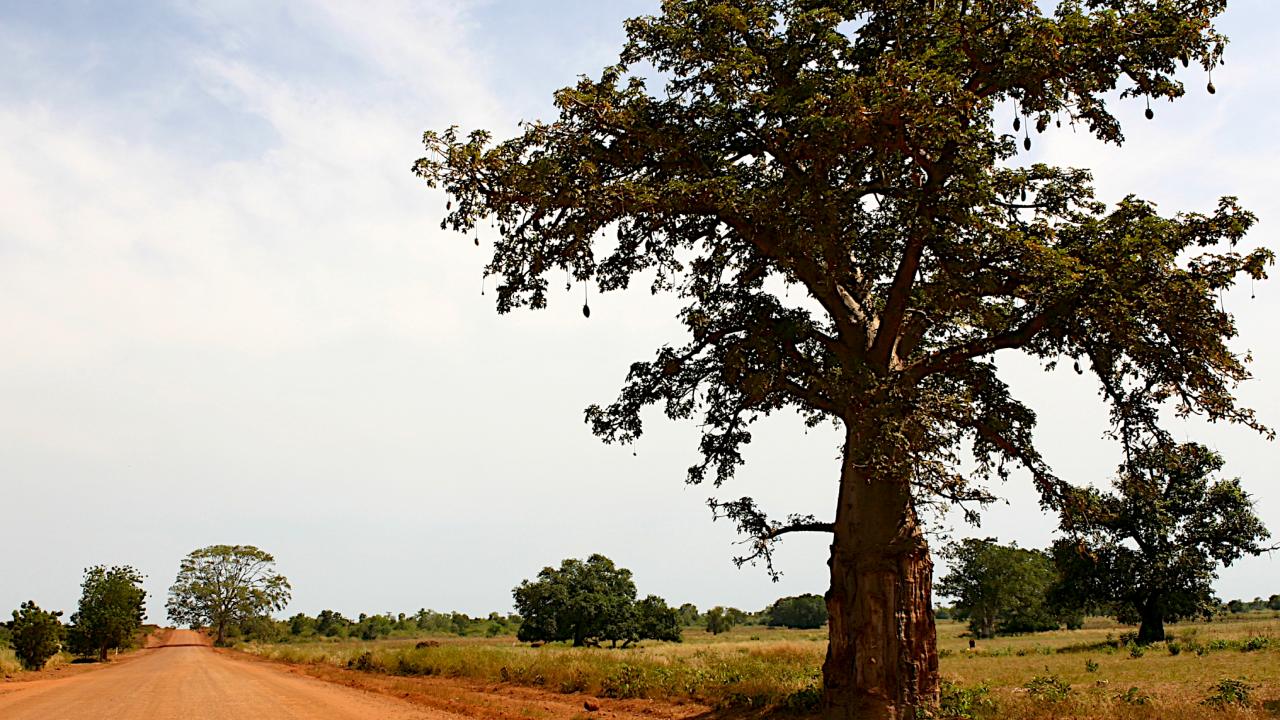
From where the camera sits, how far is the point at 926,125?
11031 millimetres

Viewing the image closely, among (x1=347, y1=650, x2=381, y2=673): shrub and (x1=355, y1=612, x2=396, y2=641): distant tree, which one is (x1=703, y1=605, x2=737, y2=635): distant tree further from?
(x1=347, y1=650, x2=381, y2=673): shrub

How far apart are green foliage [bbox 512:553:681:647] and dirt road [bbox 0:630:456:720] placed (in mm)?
29961

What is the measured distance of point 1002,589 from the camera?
67938 mm

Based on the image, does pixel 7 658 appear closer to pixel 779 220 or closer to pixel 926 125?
A: pixel 779 220

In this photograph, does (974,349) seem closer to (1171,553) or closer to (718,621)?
(1171,553)

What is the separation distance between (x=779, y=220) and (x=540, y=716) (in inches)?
389

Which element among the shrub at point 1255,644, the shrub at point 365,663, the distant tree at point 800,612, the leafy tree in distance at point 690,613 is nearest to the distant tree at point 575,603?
the shrub at point 365,663

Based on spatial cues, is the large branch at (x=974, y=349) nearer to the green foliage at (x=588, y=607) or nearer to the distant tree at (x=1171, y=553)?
the distant tree at (x=1171, y=553)

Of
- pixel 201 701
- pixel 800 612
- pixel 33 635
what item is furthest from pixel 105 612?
pixel 800 612

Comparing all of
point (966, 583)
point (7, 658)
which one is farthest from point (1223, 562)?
point (7, 658)

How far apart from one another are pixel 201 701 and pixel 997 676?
21030mm

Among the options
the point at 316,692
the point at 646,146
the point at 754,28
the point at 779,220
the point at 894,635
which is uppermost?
the point at 754,28

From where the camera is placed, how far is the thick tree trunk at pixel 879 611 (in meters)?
12.3

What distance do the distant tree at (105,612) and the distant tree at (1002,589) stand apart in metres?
59.8
